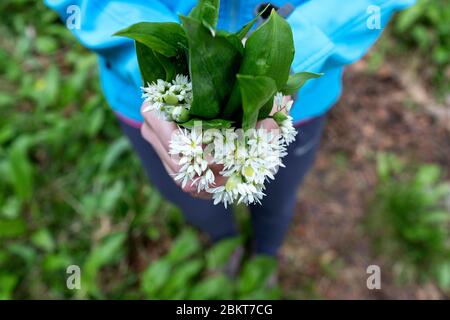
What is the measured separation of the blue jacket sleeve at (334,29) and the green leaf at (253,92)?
367 mm

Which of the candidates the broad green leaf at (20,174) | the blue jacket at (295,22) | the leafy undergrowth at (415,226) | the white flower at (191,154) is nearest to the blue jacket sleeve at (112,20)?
the blue jacket at (295,22)

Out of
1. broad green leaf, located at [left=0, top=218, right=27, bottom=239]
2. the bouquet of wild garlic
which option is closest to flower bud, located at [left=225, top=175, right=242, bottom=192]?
the bouquet of wild garlic

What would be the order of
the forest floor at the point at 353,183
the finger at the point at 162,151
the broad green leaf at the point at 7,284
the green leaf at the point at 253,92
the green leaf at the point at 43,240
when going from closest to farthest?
1. the green leaf at the point at 253,92
2. the finger at the point at 162,151
3. the broad green leaf at the point at 7,284
4. the green leaf at the point at 43,240
5. the forest floor at the point at 353,183

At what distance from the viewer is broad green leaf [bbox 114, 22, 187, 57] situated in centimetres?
75

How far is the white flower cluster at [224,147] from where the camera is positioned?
77cm

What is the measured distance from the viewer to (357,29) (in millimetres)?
1145

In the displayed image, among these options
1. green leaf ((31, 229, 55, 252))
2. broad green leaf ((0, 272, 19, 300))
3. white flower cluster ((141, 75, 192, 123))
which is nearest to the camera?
white flower cluster ((141, 75, 192, 123))

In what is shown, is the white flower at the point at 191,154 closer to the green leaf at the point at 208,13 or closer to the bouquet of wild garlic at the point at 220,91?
the bouquet of wild garlic at the point at 220,91

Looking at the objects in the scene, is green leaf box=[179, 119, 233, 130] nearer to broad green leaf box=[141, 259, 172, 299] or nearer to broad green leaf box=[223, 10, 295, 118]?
broad green leaf box=[223, 10, 295, 118]

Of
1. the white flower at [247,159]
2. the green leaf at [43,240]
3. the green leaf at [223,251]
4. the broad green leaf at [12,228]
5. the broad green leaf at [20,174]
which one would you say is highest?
the broad green leaf at [20,174]

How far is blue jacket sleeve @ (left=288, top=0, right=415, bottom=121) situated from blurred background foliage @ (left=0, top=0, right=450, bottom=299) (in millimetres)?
1246
